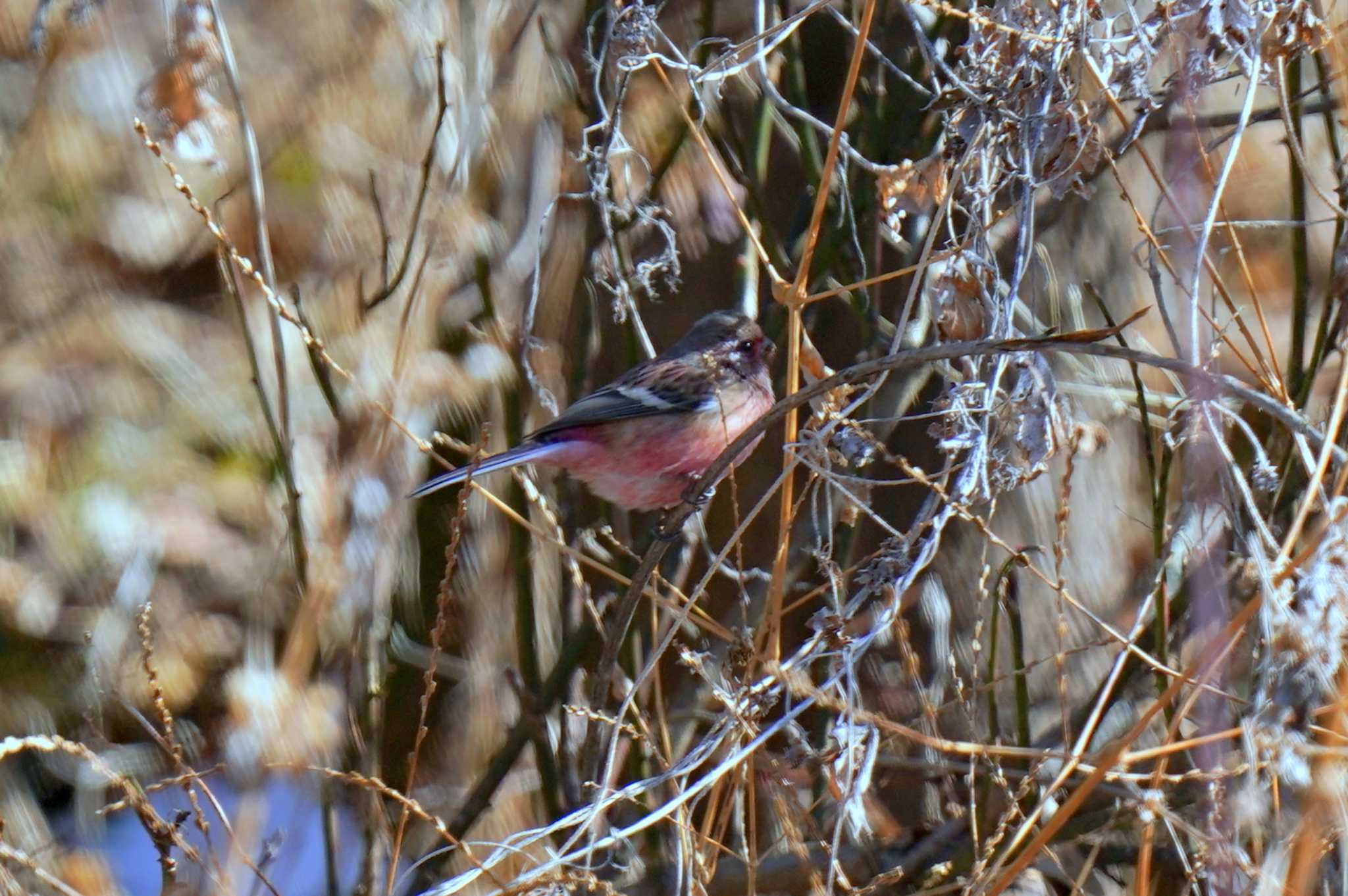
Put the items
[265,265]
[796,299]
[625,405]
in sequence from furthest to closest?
[625,405], [265,265], [796,299]

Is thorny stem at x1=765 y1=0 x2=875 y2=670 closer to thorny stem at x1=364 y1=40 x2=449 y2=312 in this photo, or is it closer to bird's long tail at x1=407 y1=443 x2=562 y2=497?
bird's long tail at x1=407 y1=443 x2=562 y2=497

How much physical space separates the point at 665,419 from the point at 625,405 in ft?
Result: 0.48

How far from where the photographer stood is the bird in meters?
4.13

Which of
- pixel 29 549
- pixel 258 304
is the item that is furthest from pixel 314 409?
pixel 29 549

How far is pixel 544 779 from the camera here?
4230 millimetres

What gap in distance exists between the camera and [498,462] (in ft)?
12.4

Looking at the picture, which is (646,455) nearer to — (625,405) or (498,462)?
(625,405)

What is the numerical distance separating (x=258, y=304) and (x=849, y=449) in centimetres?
368

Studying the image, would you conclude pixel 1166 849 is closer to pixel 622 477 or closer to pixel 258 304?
pixel 622 477

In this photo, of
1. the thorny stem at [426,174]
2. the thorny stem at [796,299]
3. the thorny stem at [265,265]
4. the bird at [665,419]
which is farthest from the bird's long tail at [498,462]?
the thorny stem at [796,299]

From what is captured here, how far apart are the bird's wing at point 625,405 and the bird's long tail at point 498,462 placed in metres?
0.09

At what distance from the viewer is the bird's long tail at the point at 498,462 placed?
3580mm

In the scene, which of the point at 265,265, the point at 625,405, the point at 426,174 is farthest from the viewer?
the point at 625,405

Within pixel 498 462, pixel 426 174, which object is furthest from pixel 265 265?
pixel 498 462
